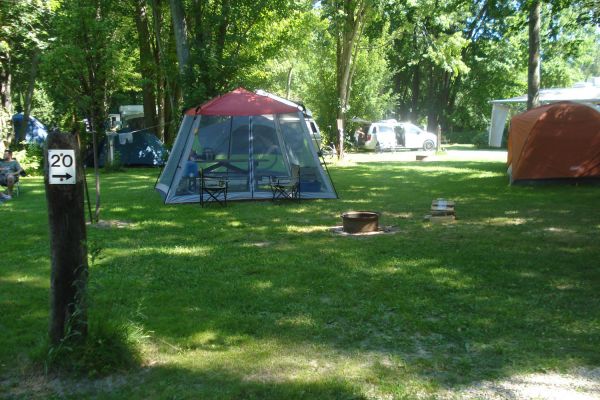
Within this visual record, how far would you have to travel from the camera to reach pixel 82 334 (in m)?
3.73

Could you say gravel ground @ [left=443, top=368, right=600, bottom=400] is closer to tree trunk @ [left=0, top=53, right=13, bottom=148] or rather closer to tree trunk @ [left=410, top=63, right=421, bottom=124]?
tree trunk @ [left=0, top=53, right=13, bottom=148]

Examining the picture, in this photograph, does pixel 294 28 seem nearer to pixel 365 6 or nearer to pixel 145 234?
pixel 365 6

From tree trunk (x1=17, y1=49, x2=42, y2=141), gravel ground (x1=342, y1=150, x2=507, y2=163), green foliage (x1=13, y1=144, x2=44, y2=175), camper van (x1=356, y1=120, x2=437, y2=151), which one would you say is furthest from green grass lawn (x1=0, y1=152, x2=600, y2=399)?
camper van (x1=356, y1=120, x2=437, y2=151)

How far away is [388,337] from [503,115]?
92.6 ft

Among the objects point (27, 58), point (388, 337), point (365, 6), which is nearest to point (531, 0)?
point (365, 6)

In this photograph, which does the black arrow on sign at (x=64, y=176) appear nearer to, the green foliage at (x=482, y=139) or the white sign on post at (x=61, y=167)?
the white sign on post at (x=61, y=167)

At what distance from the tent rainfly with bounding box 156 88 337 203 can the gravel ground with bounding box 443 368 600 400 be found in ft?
27.2

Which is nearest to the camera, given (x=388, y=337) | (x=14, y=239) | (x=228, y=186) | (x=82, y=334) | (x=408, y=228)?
(x=82, y=334)

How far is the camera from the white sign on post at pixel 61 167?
3.63 m

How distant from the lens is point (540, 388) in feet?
11.4

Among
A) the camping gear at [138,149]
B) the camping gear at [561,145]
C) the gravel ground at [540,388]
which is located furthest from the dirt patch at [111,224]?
the camping gear at [138,149]

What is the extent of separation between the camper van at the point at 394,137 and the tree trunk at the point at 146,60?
37.7 feet

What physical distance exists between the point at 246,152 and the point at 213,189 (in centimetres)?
126

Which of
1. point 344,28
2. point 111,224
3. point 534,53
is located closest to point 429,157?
point 344,28
